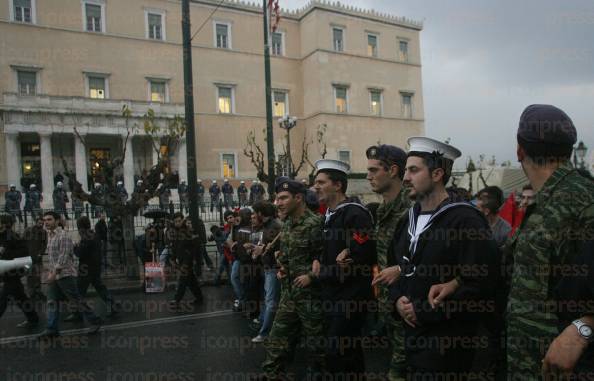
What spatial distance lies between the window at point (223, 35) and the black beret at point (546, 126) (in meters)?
37.9

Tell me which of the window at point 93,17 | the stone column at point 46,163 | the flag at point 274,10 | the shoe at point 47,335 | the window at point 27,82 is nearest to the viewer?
the shoe at point 47,335

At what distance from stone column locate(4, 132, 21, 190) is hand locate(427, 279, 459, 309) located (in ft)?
104

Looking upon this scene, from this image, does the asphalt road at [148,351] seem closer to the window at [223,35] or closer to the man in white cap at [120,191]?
the man in white cap at [120,191]

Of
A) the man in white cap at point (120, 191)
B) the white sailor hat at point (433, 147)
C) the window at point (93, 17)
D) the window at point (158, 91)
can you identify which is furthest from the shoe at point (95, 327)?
the window at point (93, 17)

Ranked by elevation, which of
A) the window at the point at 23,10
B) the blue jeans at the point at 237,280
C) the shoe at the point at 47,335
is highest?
the window at the point at 23,10

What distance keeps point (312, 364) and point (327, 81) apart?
37055mm

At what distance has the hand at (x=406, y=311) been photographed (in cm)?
284

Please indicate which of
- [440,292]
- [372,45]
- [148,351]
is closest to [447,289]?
[440,292]

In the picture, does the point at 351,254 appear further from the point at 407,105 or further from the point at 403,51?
the point at 403,51

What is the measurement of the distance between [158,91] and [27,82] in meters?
8.52

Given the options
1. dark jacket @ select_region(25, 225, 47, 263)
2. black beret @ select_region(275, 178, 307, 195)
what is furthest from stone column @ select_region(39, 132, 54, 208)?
black beret @ select_region(275, 178, 307, 195)

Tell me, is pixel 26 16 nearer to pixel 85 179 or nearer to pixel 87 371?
pixel 85 179

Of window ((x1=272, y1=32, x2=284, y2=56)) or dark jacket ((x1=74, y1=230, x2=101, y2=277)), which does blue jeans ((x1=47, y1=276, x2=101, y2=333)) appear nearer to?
dark jacket ((x1=74, y1=230, x2=101, y2=277))

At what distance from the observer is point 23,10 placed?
31047mm
